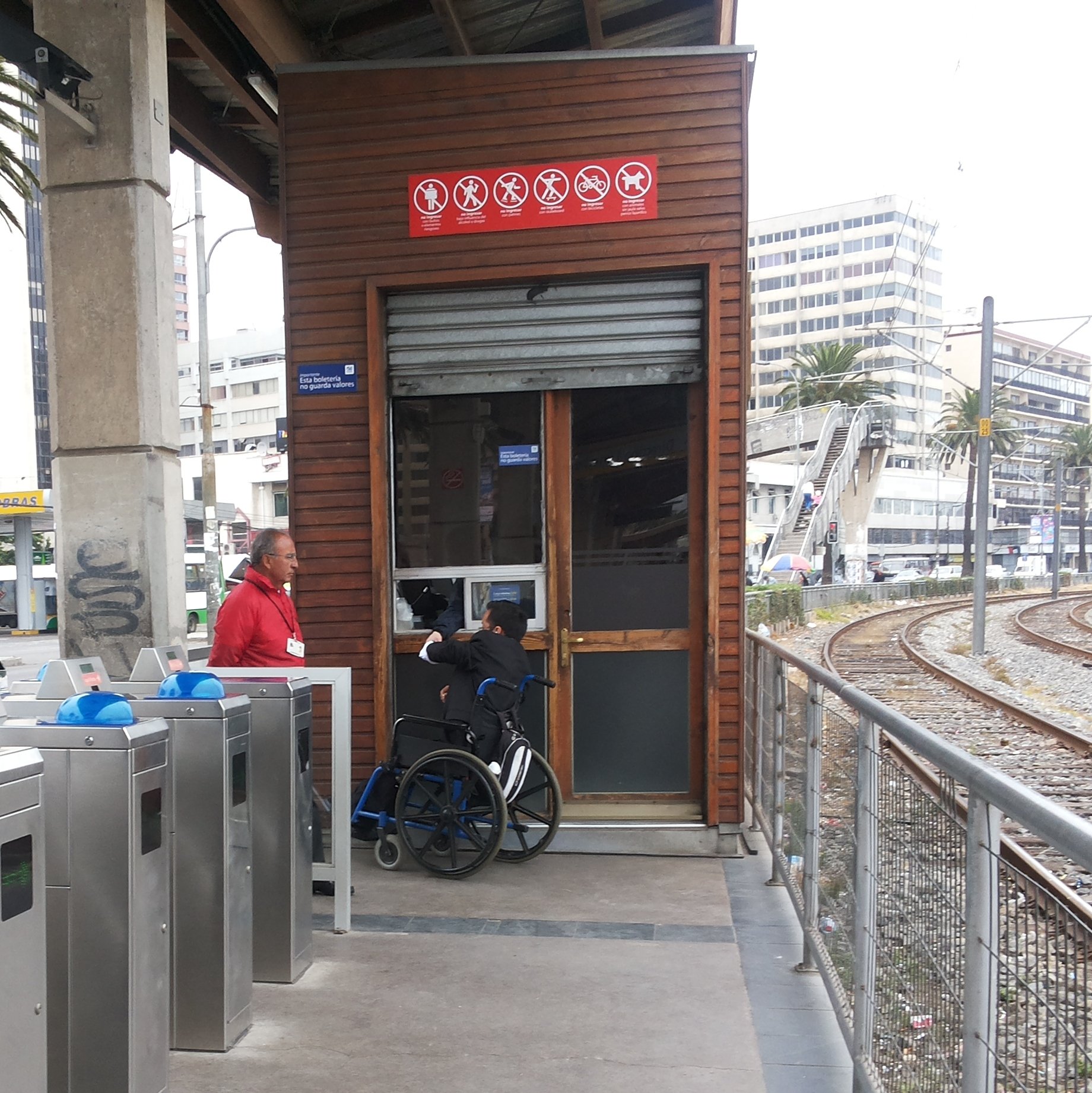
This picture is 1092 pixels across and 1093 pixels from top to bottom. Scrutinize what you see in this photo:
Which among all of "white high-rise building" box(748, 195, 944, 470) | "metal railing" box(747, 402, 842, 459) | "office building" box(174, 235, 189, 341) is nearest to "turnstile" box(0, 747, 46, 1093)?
"metal railing" box(747, 402, 842, 459)

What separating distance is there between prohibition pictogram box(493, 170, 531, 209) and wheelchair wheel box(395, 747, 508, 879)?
303 centimetres

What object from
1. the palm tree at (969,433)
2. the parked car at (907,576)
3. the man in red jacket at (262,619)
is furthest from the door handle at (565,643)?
the palm tree at (969,433)

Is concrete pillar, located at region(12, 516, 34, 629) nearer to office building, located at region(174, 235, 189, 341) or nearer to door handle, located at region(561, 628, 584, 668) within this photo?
door handle, located at region(561, 628, 584, 668)

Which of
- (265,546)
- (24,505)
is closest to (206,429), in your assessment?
(24,505)

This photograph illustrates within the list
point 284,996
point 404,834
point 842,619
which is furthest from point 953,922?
point 842,619

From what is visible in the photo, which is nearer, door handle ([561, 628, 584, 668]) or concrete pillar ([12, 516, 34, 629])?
door handle ([561, 628, 584, 668])

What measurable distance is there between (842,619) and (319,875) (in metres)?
29.5

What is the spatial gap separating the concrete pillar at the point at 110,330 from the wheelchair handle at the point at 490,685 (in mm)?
1621

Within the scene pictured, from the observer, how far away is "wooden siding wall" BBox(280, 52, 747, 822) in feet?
19.9

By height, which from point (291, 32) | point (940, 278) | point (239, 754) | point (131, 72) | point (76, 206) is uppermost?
point (940, 278)

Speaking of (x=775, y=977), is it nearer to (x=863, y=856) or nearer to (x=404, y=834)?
(x=863, y=856)

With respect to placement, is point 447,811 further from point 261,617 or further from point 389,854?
point 261,617

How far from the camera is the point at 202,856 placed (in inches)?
142

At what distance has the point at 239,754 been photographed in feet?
12.0
